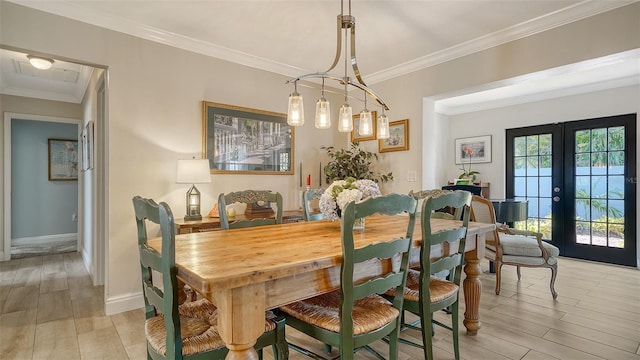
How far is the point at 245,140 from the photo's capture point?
358 centimetres

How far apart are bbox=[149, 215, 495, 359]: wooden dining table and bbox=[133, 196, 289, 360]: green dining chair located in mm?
78

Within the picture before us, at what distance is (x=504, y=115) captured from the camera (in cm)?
539

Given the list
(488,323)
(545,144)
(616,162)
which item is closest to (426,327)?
(488,323)

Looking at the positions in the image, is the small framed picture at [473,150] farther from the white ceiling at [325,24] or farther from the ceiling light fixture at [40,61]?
the ceiling light fixture at [40,61]

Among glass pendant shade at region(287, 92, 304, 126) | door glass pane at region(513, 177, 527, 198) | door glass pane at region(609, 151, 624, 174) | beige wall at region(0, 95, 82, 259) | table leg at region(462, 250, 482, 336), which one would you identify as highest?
beige wall at region(0, 95, 82, 259)

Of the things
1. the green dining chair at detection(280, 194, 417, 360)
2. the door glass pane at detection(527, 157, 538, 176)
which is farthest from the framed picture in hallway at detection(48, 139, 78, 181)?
the door glass pane at detection(527, 157, 538, 176)

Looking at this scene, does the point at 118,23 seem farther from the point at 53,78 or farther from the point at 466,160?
the point at 466,160

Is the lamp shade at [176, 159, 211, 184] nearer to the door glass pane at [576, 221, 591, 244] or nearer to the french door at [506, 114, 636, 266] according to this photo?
the french door at [506, 114, 636, 266]

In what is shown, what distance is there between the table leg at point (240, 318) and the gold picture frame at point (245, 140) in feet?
7.97

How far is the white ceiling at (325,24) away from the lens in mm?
2506

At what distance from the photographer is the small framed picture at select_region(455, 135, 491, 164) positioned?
5570 millimetres

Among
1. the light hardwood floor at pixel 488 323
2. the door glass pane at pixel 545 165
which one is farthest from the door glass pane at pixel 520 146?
the light hardwood floor at pixel 488 323

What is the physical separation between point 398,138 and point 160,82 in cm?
274

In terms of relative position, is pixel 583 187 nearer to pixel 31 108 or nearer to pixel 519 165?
pixel 519 165
